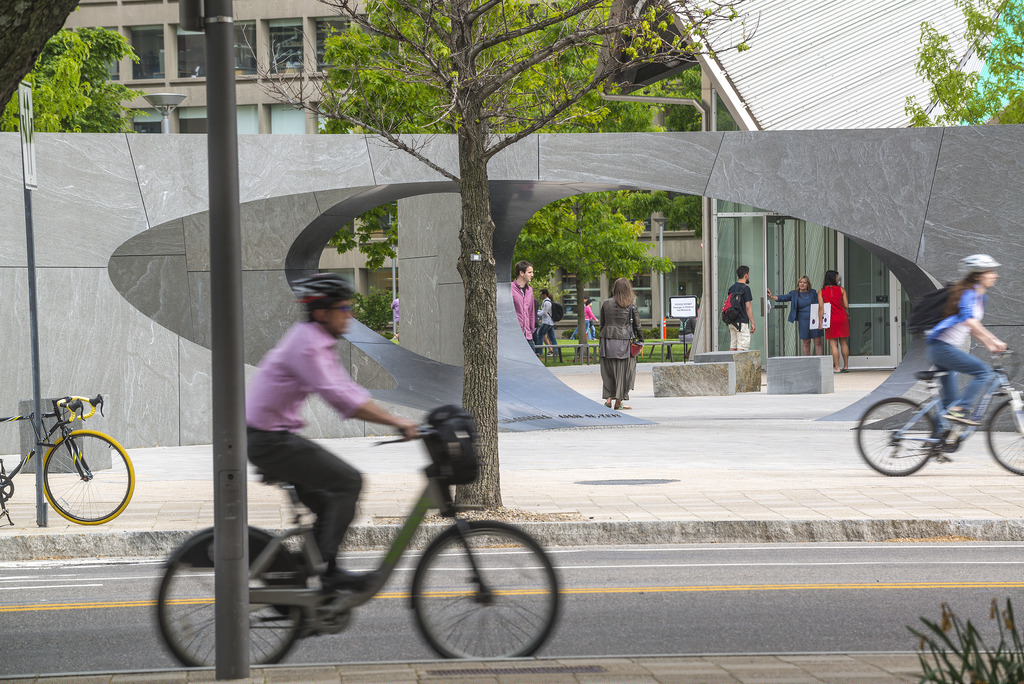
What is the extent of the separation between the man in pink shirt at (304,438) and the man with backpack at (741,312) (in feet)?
66.1

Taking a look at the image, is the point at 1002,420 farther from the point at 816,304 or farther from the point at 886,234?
the point at 816,304

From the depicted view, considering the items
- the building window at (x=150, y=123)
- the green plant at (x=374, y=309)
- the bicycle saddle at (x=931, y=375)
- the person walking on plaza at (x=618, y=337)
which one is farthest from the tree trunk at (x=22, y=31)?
the building window at (x=150, y=123)

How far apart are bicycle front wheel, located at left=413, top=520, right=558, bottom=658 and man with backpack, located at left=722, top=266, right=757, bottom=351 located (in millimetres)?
20010

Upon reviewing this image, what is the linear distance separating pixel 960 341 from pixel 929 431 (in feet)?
2.67

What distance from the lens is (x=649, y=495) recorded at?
385 inches

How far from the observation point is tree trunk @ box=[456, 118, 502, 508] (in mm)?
9305

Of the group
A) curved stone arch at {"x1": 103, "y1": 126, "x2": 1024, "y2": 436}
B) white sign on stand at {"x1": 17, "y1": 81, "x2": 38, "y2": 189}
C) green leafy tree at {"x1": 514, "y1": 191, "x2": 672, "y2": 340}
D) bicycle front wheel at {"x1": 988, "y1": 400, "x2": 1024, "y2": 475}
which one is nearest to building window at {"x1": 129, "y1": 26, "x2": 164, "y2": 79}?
green leafy tree at {"x1": 514, "y1": 191, "x2": 672, "y2": 340}

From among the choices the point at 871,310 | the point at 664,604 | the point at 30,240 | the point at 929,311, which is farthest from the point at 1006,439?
the point at 871,310

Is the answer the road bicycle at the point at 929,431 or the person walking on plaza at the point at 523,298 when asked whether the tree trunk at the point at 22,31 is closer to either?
the road bicycle at the point at 929,431

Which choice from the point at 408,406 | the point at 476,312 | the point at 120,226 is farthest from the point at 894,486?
the point at 120,226

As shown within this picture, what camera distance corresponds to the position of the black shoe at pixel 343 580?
5.05 metres

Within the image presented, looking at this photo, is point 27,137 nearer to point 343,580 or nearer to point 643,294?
point 343,580

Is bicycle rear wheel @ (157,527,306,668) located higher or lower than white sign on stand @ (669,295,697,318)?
lower

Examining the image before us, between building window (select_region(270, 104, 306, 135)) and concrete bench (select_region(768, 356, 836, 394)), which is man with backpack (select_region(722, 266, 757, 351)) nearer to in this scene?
concrete bench (select_region(768, 356, 836, 394))
